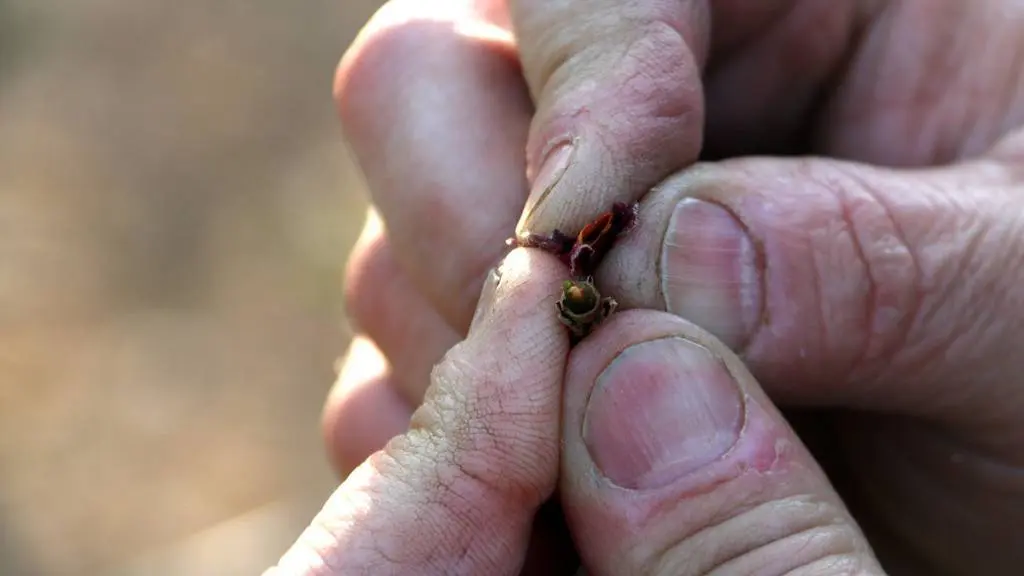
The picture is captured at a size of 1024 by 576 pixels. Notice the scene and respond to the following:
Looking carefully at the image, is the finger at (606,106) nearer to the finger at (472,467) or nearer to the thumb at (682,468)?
the finger at (472,467)

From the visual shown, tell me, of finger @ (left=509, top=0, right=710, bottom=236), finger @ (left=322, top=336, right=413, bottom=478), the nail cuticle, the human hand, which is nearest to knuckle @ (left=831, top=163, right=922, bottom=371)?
the nail cuticle

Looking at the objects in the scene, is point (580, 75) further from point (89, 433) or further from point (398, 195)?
point (89, 433)

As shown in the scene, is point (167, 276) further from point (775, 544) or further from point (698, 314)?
point (775, 544)

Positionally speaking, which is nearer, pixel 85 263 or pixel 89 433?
pixel 89 433

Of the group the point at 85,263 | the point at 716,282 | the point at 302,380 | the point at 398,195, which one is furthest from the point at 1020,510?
the point at 85,263

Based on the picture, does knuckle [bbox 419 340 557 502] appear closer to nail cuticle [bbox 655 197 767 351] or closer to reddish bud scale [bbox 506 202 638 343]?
reddish bud scale [bbox 506 202 638 343]

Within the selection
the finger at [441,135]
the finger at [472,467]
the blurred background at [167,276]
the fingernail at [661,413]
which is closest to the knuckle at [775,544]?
the fingernail at [661,413]
